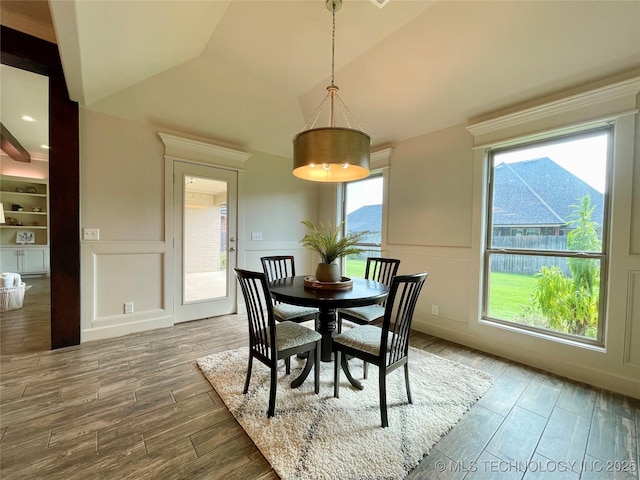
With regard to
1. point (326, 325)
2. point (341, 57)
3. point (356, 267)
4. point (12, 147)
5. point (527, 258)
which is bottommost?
point (326, 325)

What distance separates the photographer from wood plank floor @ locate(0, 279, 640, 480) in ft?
4.40

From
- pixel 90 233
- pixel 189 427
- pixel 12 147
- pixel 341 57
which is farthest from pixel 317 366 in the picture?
pixel 12 147

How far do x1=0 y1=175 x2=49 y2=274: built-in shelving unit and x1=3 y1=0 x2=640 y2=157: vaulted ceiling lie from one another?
18.1 feet

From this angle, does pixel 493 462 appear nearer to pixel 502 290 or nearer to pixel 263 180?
pixel 502 290

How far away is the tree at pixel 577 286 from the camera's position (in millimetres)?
2252

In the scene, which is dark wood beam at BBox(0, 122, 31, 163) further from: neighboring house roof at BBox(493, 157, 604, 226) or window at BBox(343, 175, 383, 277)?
neighboring house roof at BBox(493, 157, 604, 226)

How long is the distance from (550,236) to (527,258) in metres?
0.28

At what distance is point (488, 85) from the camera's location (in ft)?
8.38

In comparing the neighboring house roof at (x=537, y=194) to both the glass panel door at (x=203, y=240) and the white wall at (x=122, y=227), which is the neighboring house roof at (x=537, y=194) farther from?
the white wall at (x=122, y=227)

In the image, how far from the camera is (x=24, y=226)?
19.5 ft

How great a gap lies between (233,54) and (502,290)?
12.8ft

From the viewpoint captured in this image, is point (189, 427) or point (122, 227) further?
point (122, 227)

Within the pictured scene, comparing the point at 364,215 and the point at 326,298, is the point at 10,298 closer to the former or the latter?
the point at 326,298

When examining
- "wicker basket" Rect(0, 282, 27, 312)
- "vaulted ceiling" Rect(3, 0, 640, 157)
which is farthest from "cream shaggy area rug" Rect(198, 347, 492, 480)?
"wicker basket" Rect(0, 282, 27, 312)
